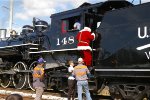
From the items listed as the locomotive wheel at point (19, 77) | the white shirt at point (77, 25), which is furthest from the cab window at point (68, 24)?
the locomotive wheel at point (19, 77)

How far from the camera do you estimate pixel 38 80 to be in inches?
393

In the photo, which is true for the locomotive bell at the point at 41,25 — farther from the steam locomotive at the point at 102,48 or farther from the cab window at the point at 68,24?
the cab window at the point at 68,24

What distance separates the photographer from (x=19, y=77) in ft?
54.5

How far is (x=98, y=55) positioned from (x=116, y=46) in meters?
0.96

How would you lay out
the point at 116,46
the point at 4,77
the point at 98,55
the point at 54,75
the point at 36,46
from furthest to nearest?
the point at 4,77 → the point at 36,46 → the point at 54,75 → the point at 98,55 → the point at 116,46

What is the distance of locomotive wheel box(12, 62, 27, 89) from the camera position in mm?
16297

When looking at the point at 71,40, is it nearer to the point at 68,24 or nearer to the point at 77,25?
the point at 77,25

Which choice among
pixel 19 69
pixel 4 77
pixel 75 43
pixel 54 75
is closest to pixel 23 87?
pixel 19 69

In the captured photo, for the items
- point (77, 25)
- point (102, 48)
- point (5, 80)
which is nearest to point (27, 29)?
point (5, 80)

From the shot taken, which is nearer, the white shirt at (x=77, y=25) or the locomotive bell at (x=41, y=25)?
the white shirt at (x=77, y=25)

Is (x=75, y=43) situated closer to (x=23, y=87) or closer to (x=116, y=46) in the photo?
(x=116, y=46)

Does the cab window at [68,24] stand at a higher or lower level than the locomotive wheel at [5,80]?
higher

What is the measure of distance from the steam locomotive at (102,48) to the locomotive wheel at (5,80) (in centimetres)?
54

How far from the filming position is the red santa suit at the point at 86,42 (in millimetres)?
11609
